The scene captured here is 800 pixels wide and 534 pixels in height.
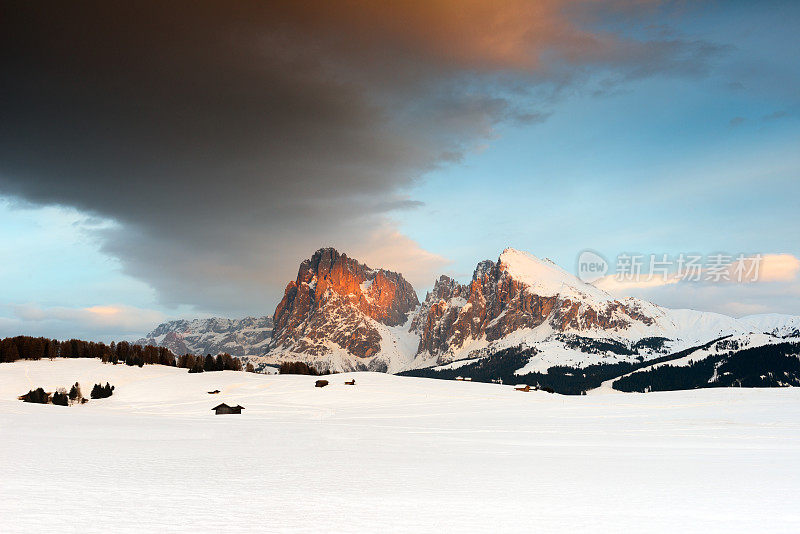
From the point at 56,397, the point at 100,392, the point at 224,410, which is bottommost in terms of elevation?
the point at 100,392

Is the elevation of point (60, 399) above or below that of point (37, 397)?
below

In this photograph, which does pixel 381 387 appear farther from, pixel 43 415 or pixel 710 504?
pixel 710 504

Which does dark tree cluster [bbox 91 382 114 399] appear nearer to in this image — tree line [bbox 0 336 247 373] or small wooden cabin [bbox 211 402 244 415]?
tree line [bbox 0 336 247 373]

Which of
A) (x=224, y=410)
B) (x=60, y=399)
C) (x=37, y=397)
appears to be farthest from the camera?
(x=60, y=399)

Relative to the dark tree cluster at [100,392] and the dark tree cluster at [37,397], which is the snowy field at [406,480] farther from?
the dark tree cluster at [100,392]

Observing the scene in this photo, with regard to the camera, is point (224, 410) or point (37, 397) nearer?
point (224, 410)

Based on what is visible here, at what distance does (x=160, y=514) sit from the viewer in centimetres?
1588

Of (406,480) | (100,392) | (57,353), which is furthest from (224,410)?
(57,353)

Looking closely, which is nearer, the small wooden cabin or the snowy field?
the snowy field

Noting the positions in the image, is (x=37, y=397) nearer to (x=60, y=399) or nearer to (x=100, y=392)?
(x=60, y=399)

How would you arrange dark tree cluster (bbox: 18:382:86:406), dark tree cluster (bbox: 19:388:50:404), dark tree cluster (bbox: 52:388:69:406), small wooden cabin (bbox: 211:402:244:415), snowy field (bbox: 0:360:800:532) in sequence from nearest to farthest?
snowy field (bbox: 0:360:800:532) → small wooden cabin (bbox: 211:402:244:415) → dark tree cluster (bbox: 19:388:50:404) → dark tree cluster (bbox: 18:382:86:406) → dark tree cluster (bbox: 52:388:69:406)

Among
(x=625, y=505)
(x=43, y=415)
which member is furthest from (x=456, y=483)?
(x=43, y=415)

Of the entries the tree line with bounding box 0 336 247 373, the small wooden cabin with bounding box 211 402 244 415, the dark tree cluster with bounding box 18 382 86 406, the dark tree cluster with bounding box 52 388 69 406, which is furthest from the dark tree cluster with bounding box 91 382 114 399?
the small wooden cabin with bounding box 211 402 244 415

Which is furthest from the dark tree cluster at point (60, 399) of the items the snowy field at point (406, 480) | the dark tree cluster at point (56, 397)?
the snowy field at point (406, 480)
